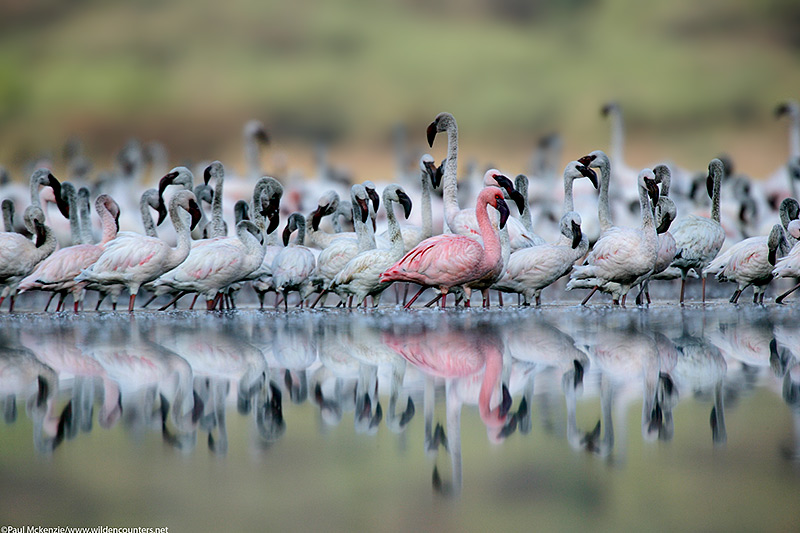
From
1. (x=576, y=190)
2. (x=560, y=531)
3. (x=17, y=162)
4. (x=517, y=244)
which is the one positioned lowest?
(x=560, y=531)

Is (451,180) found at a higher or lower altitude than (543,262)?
higher

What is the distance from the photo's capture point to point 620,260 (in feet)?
30.9

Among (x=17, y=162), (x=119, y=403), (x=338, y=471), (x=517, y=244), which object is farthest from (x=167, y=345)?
(x=17, y=162)

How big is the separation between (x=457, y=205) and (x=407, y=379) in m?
6.92

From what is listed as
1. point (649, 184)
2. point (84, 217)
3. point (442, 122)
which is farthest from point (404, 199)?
point (84, 217)

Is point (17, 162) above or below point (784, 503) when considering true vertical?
above

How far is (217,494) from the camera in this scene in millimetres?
2699

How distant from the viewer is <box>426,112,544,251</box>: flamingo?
10.5 meters

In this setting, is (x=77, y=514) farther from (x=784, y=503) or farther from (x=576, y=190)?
(x=576, y=190)

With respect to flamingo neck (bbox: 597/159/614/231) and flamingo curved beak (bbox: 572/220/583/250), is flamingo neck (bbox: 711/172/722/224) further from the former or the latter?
flamingo curved beak (bbox: 572/220/583/250)

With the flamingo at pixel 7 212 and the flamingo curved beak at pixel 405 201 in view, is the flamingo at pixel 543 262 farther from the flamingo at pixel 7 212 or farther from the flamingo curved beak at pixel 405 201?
the flamingo at pixel 7 212

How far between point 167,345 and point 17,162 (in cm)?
1845

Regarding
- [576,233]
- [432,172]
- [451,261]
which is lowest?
[451,261]

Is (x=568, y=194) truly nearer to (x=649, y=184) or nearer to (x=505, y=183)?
(x=649, y=184)
